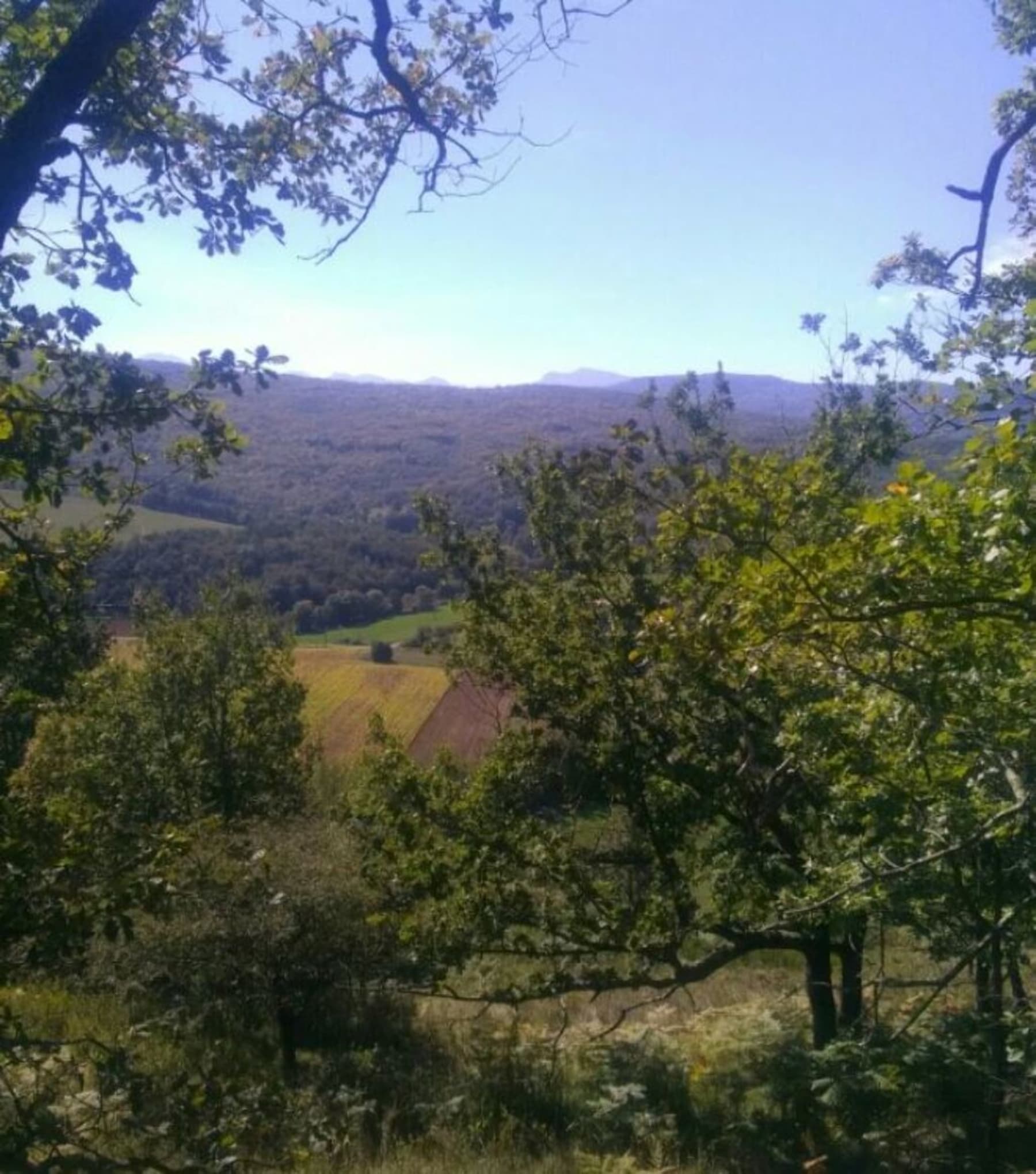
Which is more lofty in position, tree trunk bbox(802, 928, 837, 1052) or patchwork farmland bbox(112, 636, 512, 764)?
tree trunk bbox(802, 928, 837, 1052)

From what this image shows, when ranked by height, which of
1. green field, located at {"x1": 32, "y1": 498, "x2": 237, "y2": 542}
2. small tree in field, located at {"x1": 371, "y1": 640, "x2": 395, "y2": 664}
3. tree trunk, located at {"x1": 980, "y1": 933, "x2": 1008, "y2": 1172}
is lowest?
small tree in field, located at {"x1": 371, "y1": 640, "x2": 395, "y2": 664}

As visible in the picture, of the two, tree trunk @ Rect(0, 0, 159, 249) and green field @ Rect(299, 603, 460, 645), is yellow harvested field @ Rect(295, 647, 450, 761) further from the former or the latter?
tree trunk @ Rect(0, 0, 159, 249)

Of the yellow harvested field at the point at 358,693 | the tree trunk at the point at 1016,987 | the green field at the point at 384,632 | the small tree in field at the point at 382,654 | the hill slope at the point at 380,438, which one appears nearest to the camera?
the tree trunk at the point at 1016,987

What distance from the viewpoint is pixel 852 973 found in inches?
365

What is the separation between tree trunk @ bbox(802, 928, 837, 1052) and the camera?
8883 mm

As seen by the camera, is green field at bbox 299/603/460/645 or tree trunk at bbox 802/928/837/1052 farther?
green field at bbox 299/603/460/645

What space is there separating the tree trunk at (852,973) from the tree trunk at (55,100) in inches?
278

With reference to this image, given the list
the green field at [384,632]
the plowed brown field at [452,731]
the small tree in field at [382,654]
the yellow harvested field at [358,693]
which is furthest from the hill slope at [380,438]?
the plowed brown field at [452,731]

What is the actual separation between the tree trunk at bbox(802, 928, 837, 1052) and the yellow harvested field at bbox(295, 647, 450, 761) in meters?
17.8

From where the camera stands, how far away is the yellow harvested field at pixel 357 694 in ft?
96.4

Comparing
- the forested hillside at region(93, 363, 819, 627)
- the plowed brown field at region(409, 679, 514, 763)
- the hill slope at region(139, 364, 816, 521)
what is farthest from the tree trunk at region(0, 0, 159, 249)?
the hill slope at region(139, 364, 816, 521)

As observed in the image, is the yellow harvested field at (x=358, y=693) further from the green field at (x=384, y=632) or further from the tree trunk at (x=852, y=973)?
the tree trunk at (x=852, y=973)

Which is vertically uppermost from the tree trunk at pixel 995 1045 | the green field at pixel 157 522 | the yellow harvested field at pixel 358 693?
the green field at pixel 157 522

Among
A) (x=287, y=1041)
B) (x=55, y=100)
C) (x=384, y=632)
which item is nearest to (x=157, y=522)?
(x=384, y=632)
